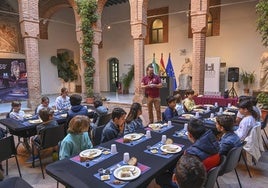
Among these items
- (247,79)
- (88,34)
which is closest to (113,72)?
(88,34)

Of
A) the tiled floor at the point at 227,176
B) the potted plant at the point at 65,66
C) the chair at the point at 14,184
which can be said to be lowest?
the tiled floor at the point at 227,176

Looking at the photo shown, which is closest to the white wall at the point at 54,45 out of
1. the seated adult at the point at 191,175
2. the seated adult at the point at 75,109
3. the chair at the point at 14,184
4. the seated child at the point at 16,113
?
the seated child at the point at 16,113

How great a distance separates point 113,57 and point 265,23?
986 cm

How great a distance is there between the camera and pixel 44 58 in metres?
12.6

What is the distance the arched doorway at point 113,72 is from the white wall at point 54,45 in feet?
8.76

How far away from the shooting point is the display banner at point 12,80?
1023 centimetres

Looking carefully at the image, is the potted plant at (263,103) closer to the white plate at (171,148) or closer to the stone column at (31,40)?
the white plate at (171,148)

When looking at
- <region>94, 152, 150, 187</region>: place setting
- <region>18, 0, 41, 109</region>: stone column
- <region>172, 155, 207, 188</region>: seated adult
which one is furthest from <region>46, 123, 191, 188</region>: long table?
<region>18, 0, 41, 109</region>: stone column

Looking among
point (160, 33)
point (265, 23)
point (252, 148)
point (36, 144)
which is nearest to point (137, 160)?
point (252, 148)

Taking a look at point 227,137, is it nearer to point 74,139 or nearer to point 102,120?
point 74,139

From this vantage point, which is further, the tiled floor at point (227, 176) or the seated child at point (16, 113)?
the seated child at point (16, 113)

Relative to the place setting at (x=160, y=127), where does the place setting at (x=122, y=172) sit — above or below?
below

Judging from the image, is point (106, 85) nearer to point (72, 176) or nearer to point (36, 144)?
point (36, 144)

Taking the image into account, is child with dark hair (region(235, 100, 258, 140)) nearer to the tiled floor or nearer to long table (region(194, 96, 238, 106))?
the tiled floor
